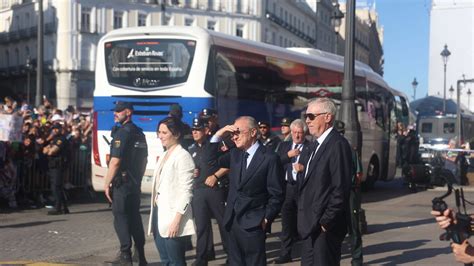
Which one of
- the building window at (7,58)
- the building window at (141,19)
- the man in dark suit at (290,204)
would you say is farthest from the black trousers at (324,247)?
the building window at (7,58)

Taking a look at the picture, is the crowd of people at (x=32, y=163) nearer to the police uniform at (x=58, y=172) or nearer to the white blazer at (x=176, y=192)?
the police uniform at (x=58, y=172)

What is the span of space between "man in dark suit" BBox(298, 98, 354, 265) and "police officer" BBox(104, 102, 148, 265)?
3.47 meters

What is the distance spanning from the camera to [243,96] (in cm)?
1672

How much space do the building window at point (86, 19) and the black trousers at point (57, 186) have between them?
175ft

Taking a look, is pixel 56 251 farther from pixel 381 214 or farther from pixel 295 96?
pixel 295 96

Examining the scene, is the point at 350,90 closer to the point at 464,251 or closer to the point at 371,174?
the point at 371,174

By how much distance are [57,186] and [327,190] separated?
9.80 meters

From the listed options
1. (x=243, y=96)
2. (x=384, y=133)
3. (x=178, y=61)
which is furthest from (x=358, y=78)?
(x=178, y=61)

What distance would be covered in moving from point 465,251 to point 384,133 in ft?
60.6

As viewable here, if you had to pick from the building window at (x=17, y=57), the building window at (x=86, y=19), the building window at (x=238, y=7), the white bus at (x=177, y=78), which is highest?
the building window at (x=238, y=7)

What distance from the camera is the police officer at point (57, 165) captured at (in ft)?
49.8

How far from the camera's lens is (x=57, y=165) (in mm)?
15195

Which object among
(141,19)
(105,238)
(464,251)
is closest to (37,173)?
(105,238)

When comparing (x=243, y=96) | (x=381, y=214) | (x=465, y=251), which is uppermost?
(x=243, y=96)
